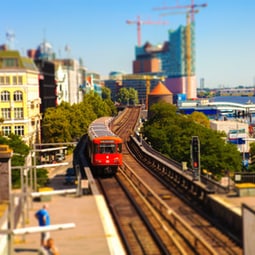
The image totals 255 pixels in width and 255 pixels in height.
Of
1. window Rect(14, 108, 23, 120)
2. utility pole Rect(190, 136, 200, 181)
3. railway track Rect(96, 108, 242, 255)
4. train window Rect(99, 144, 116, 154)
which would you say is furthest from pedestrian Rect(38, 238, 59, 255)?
window Rect(14, 108, 23, 120)

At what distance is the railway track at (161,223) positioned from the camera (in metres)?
22.0

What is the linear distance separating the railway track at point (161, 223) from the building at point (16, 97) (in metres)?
50.5

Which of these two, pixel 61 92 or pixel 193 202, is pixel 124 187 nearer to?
pixel 193 202

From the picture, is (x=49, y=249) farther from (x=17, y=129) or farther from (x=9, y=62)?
(x=9, y=62)

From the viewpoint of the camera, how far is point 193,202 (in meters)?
31.0

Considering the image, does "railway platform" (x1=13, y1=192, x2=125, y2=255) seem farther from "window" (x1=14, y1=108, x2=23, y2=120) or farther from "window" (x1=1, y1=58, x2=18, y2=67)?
"window" (x1=1, y1=58, x2=18, y2=67)

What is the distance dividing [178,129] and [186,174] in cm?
4149

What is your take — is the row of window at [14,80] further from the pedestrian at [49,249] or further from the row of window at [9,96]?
the pedestrian at [49,249]

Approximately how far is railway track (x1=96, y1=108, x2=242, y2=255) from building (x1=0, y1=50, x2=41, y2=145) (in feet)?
166

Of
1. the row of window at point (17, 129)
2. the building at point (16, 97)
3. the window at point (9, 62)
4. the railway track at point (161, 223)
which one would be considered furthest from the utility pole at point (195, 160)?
the window at point (9, 62)

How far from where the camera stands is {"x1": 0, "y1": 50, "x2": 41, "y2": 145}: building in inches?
3410

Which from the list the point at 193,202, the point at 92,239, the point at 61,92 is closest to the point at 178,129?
the point at 193,202

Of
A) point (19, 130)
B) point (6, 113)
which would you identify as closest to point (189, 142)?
point (19, 130)

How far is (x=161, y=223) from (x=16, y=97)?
6597 centimetres
